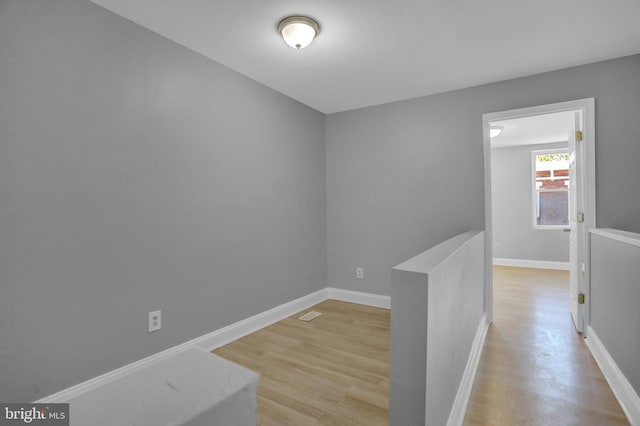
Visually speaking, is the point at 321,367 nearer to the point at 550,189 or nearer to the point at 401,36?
the point at 401,36

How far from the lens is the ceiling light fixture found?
6.89ft

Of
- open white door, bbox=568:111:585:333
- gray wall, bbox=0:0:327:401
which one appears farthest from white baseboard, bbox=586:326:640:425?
gray wall, bbox=0:0:327:401

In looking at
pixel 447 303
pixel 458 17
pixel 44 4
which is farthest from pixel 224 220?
pixel 458 17

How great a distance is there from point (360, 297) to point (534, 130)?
153 inches

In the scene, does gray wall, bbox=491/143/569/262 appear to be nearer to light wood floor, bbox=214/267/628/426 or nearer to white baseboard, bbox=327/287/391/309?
light wood floor, bbox=214/267/628/426

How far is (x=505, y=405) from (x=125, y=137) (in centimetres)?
294

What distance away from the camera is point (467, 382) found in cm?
204

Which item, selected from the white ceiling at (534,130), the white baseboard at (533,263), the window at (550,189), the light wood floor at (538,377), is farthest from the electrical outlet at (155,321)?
the window at (550,189)

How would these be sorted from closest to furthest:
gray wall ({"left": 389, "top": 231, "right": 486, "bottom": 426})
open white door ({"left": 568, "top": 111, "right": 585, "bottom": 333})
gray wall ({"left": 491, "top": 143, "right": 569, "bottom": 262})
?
gray wall ({"left": 389, "top": 231, "right": 486, "bottom": 426}) → open white door ({"left": 568, "top": 111, "right": 585, "bottom": 333}) → gray wall ({"left": 491, "top": 143, "right": 569, "bottom": 262})

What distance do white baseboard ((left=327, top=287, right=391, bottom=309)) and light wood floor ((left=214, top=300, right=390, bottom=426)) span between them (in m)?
0.25

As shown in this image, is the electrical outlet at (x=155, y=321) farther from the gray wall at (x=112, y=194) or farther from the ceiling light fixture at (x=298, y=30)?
the ceiling light fixture at (x=298, y=30)

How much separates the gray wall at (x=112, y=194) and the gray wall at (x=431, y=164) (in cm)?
127

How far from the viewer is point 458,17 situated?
6.93ft

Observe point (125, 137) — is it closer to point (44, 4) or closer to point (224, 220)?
point (44, 4)
